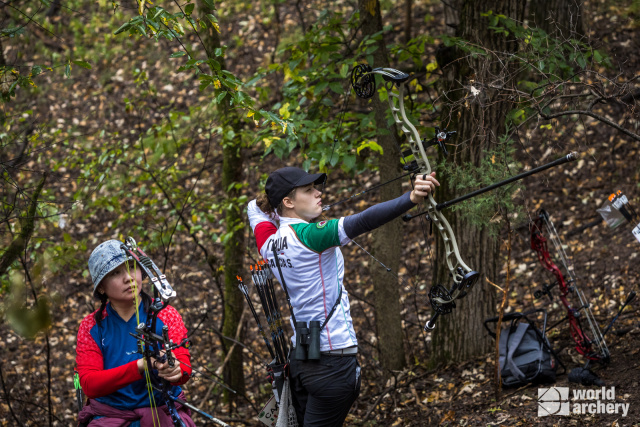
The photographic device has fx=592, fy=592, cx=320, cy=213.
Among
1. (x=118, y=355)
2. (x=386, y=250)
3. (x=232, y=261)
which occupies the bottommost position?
(x=118, y=355)

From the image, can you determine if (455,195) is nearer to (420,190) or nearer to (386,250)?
(386,250)

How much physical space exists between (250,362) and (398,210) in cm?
555

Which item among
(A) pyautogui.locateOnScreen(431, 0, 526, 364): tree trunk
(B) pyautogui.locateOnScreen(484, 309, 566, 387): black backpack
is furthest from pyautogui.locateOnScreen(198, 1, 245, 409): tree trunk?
(B) pyautogui.locateOnScreen(484, 309, 566, 387): black backpack

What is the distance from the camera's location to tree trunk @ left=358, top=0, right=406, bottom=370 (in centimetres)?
526

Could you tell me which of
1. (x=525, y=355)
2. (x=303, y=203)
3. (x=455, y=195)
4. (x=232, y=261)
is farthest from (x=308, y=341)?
(x=232, y=261)

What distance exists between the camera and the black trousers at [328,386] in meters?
2.83

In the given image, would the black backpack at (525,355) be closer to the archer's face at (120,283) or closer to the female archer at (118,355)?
the female archer at (118,355)

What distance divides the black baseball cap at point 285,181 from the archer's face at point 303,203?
0.12 feet

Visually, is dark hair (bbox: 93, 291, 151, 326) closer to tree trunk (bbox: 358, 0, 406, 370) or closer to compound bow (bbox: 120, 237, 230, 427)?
compound bow (bbox: 120, 237, 230, 427)

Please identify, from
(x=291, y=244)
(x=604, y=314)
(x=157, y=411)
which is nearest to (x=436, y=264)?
(x=604, y=314)

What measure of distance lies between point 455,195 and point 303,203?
7.46ft

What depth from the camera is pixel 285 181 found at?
302 centimetres

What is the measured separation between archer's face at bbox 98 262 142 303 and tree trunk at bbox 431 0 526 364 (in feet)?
8.76

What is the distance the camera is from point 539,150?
8.40m
